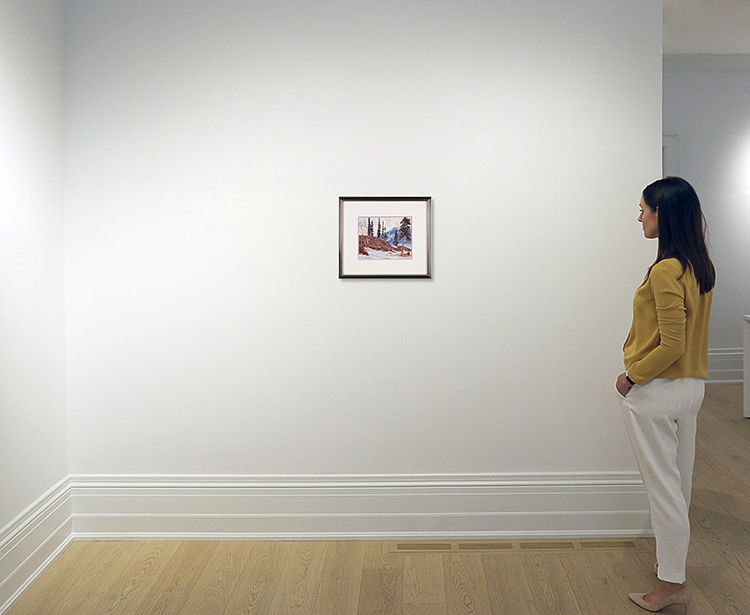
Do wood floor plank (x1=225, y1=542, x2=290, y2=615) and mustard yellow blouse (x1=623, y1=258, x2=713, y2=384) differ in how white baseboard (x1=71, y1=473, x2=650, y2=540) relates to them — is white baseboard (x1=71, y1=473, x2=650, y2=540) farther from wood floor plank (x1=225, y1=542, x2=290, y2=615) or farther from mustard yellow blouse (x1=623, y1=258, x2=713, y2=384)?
mustard yellow blouse (x1=623, y1=258, x2=713, y2=384)

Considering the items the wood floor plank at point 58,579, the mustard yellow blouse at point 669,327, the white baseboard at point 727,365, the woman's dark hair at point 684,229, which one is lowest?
the wood floor plank at point 58,579

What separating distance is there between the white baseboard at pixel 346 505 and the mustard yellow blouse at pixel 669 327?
87cm

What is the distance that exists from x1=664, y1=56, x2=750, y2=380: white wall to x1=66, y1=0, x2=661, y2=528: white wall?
3.56 m

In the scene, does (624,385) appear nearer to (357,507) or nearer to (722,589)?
(722,589)

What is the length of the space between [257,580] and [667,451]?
5.59 ft

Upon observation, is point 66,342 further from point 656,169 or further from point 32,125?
point 656,169

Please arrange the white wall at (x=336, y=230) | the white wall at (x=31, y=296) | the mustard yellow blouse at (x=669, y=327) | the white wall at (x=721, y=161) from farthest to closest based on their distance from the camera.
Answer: the white wall at (x=721, y=161)
the white wall at (x=336, y=230)
the white wall at (x=31, y=296)
the mustard yellow blouse at (x=669, y=327)

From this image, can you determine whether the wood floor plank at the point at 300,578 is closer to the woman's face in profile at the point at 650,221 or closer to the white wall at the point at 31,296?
the white wall at the point at 31,296

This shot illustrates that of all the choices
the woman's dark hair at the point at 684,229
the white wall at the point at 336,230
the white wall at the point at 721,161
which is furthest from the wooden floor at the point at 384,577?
the white wall at the point at 721,161

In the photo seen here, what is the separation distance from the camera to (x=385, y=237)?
2.76m

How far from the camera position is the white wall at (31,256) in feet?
7.59

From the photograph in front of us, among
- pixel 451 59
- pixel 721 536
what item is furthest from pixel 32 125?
pixel 721 536

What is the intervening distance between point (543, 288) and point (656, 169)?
29.8 inches

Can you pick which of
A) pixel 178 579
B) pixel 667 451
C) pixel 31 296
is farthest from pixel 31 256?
pixel 667 451
